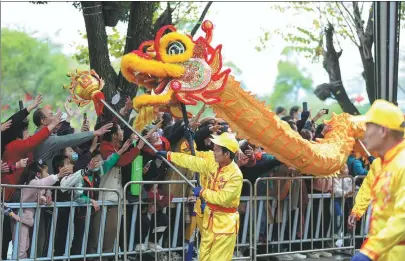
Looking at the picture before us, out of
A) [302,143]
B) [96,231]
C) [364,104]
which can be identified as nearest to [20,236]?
[96,231]

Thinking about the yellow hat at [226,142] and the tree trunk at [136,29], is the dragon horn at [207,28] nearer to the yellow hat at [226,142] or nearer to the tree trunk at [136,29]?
the yellow hat at [226,142]

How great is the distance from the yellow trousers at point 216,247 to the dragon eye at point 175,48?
191 centimetres

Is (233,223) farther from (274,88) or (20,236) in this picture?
(274,88)

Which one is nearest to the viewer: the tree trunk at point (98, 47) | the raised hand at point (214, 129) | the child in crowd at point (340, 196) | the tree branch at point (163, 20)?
the raised hand at point (214, 129)

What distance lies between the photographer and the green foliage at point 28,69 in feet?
109

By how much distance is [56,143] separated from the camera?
337 inches

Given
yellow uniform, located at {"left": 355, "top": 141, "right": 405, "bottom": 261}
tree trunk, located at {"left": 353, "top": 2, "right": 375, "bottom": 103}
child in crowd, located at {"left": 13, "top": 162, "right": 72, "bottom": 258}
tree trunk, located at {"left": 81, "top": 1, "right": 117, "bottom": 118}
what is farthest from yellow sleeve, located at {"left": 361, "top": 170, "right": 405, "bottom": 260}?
tree trunk, located at {"left": 353, "top": 2, "right": 375, "bottom": 103}

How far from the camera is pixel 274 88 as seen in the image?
32875 mm

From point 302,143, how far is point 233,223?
7.30ft

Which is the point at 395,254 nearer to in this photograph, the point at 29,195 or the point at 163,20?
the point at 29,195

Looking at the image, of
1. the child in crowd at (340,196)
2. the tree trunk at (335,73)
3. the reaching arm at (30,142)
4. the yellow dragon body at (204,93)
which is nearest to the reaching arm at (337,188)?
the child in crowd at (340,196)

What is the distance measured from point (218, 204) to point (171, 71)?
4.85 ft

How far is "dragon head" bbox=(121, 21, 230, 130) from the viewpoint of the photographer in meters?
8.37

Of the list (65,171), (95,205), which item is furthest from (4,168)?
(95,205)
